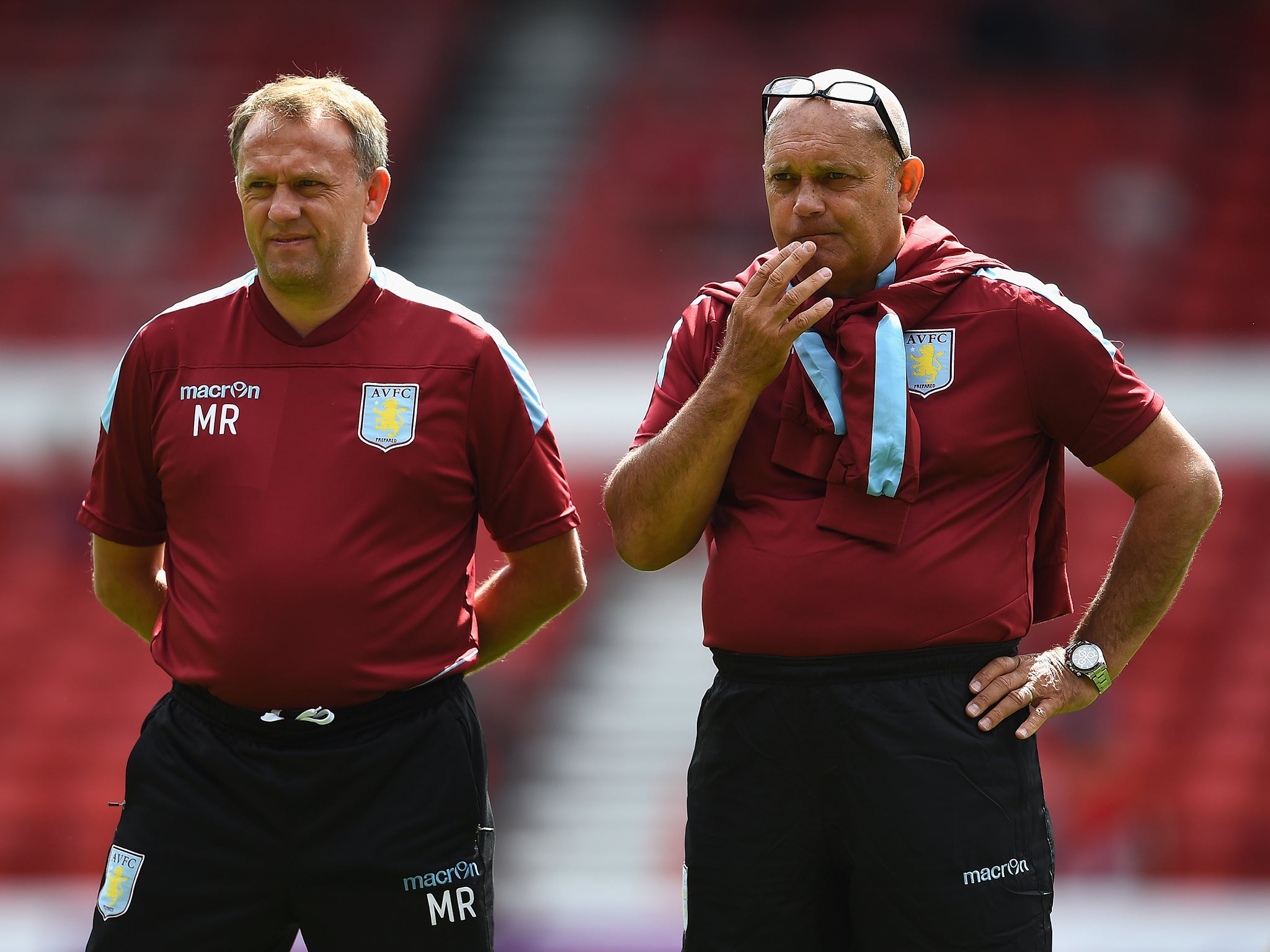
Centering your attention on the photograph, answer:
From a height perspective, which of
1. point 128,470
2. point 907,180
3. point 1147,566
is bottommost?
point 1147,566

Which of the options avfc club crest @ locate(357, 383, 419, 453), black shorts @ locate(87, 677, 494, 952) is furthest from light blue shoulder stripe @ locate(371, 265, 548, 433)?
black shorts @ locate(87, 677, 494, 952)

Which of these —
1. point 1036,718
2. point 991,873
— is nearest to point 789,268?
point 1036,718

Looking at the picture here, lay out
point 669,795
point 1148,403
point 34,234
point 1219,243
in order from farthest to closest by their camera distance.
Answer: point 34,234, point 1219,243, point 669,795, point 1148,403

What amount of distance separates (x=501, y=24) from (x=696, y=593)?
16.3 feet

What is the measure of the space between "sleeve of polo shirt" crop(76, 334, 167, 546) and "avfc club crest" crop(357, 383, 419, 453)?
1.31 ft

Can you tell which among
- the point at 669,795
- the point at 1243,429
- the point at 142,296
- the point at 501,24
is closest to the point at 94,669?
the point at 142,296

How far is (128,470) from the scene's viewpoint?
2.72m

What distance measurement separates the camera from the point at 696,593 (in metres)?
8.81

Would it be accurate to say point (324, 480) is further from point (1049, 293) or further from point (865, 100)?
point (1049, 293)

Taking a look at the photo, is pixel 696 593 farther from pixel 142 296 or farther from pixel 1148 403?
pixel 1148 403

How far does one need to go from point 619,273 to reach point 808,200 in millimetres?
7391

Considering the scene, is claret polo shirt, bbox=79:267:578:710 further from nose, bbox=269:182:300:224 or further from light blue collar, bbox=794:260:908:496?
light blue collar, bbox=794:260:908:496

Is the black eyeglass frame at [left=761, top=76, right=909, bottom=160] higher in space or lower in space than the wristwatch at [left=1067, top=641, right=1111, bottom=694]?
higher

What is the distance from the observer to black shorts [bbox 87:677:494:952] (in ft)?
8.12
